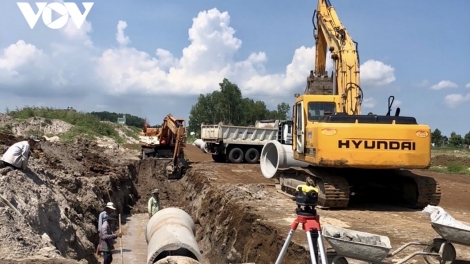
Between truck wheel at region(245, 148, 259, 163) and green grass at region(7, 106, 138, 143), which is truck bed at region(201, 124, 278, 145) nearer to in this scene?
truck wheel at region(245, 148, 259, 163)

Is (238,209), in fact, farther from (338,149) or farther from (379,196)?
(379,196)

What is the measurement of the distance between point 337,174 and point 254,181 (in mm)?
7681

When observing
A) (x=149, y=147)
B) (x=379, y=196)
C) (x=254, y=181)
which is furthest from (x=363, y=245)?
(x=149, y=147)

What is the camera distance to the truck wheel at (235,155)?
27237 millimetres

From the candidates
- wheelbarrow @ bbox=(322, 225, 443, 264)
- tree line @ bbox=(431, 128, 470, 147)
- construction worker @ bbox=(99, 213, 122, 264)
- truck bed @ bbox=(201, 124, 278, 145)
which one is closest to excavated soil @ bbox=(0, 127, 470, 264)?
construction worker @ bbox=(99, 213, 122, 264)

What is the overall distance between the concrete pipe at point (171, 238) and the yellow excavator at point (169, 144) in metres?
13.6

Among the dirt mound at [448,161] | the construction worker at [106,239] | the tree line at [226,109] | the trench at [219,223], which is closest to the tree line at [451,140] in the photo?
the tree line at [226,109]

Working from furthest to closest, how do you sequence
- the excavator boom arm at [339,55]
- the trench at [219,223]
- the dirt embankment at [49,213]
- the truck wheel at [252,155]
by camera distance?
the truck wheel at [252,155] → the excavator boom arm at [339,55] → the trench at [219,223] → the dirt embankment at [49,213]

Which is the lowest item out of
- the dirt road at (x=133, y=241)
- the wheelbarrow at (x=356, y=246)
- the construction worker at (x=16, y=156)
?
the dirt road at (x=133, y=241)

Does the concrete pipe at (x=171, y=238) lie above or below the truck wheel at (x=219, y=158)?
below

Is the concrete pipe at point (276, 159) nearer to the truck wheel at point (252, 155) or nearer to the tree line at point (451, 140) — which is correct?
the truck wheel at point (252, 155)

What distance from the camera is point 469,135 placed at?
72.1 m

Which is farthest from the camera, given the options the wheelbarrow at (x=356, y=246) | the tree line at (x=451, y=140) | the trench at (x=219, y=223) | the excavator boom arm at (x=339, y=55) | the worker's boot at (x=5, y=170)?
the tree line at (x=451, y=140)

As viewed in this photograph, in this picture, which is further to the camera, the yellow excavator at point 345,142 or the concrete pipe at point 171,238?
the yellow excavator at point 345,142
